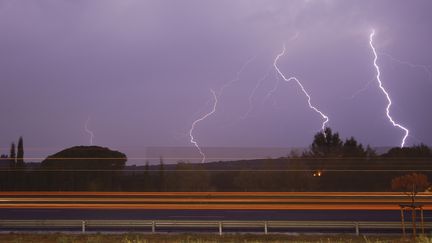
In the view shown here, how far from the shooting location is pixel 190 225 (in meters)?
17.6

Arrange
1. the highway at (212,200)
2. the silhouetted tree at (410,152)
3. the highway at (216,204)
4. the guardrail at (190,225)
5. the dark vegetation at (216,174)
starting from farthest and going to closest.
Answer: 1. the silhouetted tree at (410,152)
2. the dark vegetation at (216,174)
3. the highway at (212,200)
4. the highway at (216,204)
5. the guardrail at (190,225)

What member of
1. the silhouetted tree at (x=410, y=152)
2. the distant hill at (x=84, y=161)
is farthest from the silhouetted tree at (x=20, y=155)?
the silhouetted tree at (x=410, y=152)

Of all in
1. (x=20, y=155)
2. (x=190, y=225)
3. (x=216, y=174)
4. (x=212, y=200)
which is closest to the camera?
(x=190, y=225)

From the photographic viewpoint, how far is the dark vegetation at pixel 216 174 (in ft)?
89.9

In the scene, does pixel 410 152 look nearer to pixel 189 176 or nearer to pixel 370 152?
pixel 370 152

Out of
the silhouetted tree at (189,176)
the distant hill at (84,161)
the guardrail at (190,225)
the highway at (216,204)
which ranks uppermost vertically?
the distant hill at (84,161)

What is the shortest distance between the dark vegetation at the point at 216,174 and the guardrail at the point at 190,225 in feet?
29.6

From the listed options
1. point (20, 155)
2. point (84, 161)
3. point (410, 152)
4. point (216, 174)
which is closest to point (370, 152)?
point (410, 152)

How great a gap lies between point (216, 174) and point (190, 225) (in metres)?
11.3

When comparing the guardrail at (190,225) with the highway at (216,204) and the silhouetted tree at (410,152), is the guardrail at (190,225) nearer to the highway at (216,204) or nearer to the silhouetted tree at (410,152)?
the highway at (216,204)

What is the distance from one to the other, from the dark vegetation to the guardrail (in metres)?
9.01

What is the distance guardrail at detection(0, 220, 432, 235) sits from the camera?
54.9 feet

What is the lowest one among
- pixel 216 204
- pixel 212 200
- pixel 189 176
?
pixel 216 204

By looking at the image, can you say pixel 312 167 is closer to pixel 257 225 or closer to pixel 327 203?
pixel 327 203
